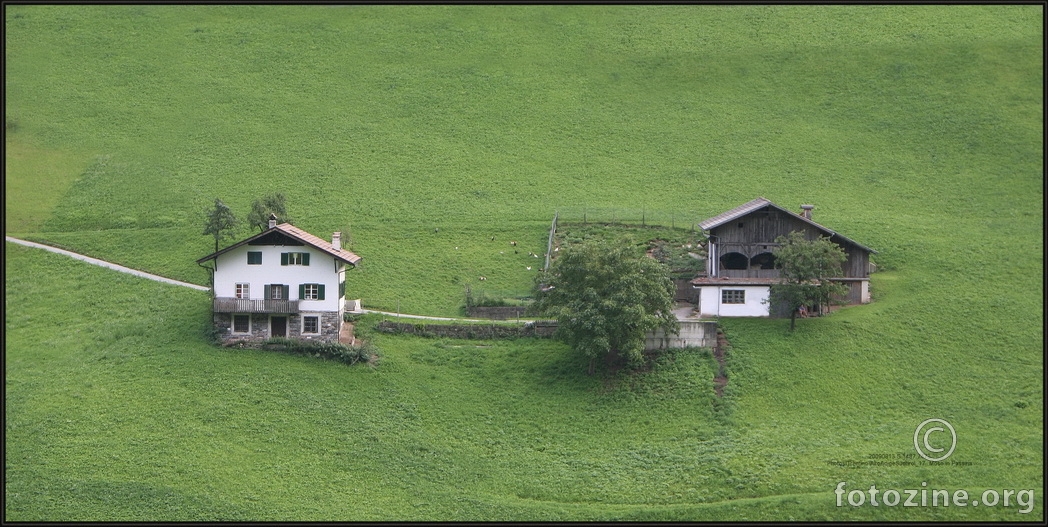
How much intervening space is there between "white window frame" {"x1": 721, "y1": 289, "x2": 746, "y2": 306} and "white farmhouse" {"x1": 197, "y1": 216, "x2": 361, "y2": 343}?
75.4ft

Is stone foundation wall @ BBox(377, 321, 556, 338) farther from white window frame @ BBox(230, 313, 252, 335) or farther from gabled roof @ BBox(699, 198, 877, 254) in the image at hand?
gabled roof @ BBox(699, 198, 877, 254)

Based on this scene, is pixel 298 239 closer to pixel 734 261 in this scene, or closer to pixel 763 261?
pixel 734 261

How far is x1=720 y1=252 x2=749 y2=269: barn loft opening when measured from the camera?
7806 cm

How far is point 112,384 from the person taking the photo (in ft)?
225

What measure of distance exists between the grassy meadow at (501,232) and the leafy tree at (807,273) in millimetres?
2350

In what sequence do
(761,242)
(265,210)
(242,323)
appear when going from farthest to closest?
(265,210) < (761,242) < (242,323)

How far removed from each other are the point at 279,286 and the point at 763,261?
30689 millimetres

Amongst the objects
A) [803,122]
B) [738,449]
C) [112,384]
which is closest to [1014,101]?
[803,122]

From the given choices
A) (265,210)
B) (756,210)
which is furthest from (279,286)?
(756,210)

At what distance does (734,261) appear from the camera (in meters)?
78.3

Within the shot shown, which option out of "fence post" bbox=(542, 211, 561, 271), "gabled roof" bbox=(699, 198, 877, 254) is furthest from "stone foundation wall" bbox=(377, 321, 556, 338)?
"gabled roof" bbox=(699, 198, 877, 254)

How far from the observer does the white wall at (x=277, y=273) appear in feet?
237

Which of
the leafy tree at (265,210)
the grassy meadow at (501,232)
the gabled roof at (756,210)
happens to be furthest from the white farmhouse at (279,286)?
the gabled roof at (756,210)

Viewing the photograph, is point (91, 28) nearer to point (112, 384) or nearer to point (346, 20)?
point (346, 20)
